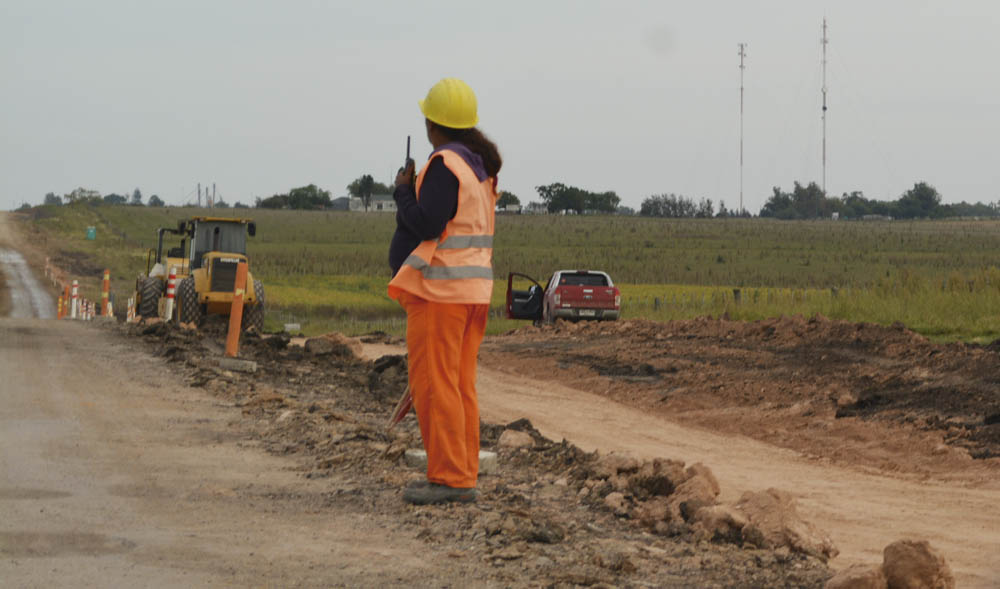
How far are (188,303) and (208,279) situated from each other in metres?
0.96

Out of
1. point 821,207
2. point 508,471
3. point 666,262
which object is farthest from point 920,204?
point 508,471

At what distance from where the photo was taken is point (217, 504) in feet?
23.7

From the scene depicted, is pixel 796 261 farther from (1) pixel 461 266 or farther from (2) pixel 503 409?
(1) pixel 461 266

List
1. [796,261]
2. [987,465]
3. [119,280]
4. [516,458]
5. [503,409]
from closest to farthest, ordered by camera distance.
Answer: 1. [516,458]
2. [987,465]
3. [503,409]
4. [119,280]
5. [796,261]

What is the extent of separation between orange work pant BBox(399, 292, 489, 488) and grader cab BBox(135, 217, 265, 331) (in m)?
20.2

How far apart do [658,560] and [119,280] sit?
6606 cm

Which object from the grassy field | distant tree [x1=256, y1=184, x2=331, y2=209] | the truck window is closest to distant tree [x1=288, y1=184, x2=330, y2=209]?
distant tree [x1=256, y1=184, x2=331, y2=209]

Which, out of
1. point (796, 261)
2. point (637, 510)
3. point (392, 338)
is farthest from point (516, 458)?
point (796, 261)

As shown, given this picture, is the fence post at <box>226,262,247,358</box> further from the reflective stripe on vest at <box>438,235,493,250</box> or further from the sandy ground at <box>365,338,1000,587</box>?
the reflective stripe on vest at <box>438,235,493,250</box>

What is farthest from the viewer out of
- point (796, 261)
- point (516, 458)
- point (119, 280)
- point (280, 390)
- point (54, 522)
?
point (796, 261)

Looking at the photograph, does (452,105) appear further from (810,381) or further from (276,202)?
(276,202)

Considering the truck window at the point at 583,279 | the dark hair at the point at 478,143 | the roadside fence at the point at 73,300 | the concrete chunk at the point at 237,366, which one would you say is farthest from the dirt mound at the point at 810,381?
the roadside fence at the point at 73,300

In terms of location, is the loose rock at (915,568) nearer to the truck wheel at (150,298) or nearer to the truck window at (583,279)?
the truck wheel at (150,298)

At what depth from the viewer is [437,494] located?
708cm
